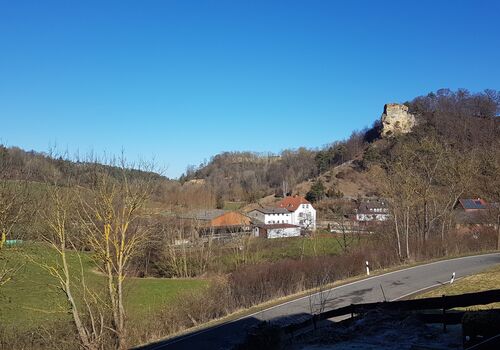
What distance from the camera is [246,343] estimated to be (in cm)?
826

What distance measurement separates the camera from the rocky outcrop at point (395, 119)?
14575cm

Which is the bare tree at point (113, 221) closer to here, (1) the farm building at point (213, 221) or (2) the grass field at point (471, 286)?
(2) the grass field at point (471, 286)

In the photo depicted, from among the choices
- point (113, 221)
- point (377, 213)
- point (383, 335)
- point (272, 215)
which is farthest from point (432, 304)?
point (272, 215)

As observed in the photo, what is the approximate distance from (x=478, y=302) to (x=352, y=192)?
377 ft

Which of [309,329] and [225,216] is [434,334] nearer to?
[309,329]

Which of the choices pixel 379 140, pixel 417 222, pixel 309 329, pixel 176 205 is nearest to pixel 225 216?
pixel 176 205

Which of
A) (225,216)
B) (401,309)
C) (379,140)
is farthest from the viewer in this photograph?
(379,140)

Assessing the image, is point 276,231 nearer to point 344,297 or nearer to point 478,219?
point 478,219

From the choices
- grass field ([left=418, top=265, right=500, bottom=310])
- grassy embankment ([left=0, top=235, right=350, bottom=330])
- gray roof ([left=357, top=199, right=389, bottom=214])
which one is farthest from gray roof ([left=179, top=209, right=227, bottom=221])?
grass field ([left=418, top=265, right=500, bottom=310])

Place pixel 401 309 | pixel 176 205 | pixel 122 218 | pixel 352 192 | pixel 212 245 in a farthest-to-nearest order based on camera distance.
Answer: pixel 352 192
pixel 176 205
pixel 212 245
pixel 122 218
pixel 401 309

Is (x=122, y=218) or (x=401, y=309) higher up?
(x=122, y=218)

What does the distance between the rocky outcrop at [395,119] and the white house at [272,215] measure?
5956 cm

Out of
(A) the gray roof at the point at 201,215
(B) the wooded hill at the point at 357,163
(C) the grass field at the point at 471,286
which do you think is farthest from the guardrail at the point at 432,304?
(A) the gray roof at the point at 201,215

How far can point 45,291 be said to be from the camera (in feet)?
101
